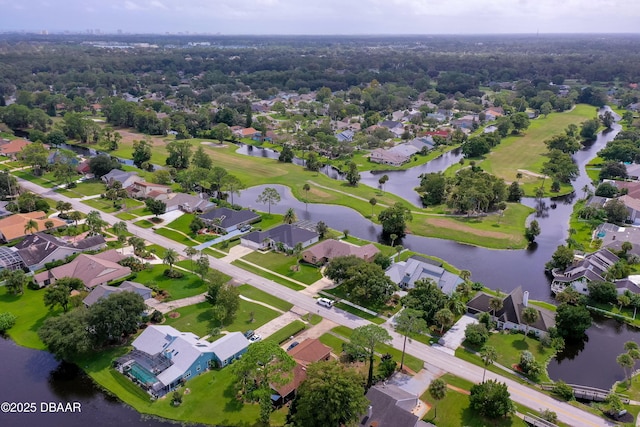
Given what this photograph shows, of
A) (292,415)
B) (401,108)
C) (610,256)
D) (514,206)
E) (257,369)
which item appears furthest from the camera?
(401,108)

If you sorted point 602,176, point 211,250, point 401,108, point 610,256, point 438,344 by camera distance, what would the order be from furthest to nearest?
point 401,108
point 602,176
point 211,250
point 610,256
point 438,344

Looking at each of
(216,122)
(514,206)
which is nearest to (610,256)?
(514,206)

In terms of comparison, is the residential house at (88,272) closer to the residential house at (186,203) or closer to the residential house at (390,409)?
the residential house at (186,203)

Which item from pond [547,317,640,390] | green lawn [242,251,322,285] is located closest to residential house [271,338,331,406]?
green lawn [242,251,322,285]

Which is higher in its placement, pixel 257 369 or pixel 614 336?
pixel 257 369

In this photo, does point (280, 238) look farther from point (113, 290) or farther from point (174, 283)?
point (113, 290)

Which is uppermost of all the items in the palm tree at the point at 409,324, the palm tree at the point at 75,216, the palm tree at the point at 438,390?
the palm tree at the point at 409,324

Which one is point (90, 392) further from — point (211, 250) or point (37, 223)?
point (37, 223)

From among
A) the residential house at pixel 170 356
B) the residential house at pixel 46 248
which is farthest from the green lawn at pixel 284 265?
the residential house at pixel 46 248
